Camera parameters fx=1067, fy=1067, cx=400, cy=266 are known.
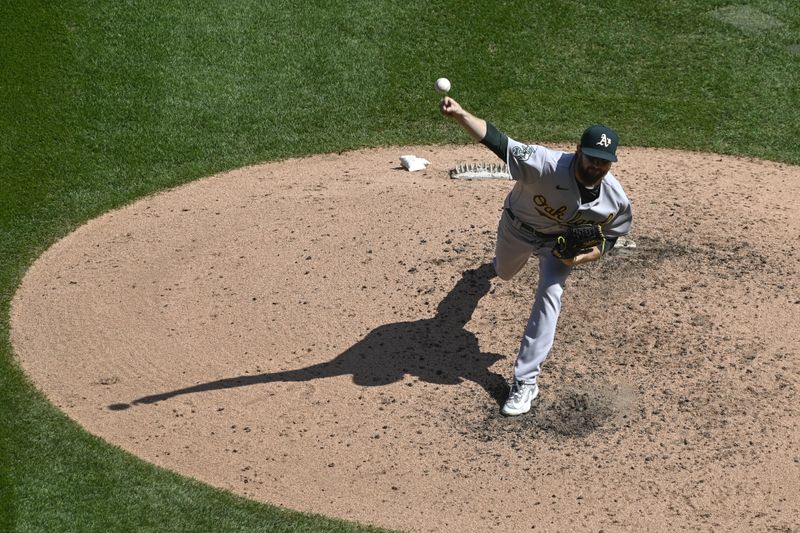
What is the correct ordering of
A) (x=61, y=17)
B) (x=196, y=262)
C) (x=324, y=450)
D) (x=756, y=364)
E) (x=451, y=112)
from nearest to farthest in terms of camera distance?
(x=451, y=112), (x=324, y=450), (x=756, y=364), (x=196, y=262), (x=61, y=17)

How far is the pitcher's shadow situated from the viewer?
7.88m

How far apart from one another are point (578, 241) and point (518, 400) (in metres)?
1.22

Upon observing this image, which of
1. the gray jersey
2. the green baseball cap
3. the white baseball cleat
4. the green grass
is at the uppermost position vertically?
the green baseball cap

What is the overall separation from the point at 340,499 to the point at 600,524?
1650mm

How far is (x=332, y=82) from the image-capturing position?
39.4 ft

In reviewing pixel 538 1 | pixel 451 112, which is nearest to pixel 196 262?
pixel 451 112

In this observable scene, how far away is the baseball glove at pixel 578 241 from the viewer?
24.1 ft

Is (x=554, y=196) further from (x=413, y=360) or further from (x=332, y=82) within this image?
(x=332, y=82)

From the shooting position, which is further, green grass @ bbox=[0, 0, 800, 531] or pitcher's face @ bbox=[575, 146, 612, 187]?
green grass @ bbox=[0, 0, 800, 531]

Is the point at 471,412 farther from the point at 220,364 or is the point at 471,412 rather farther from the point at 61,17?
the point at 61,17

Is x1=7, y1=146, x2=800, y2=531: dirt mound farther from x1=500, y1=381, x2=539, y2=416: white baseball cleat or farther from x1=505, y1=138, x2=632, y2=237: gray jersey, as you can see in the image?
x1=505, y1=138, x2=632, y2=237: gray jersey

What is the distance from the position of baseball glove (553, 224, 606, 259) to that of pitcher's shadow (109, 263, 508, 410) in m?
1.16

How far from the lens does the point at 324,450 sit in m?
7.27

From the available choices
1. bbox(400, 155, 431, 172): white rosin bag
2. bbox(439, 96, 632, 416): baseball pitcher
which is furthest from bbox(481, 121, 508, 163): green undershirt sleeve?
bbox(400, 155, 431, 172): white rosin bag
